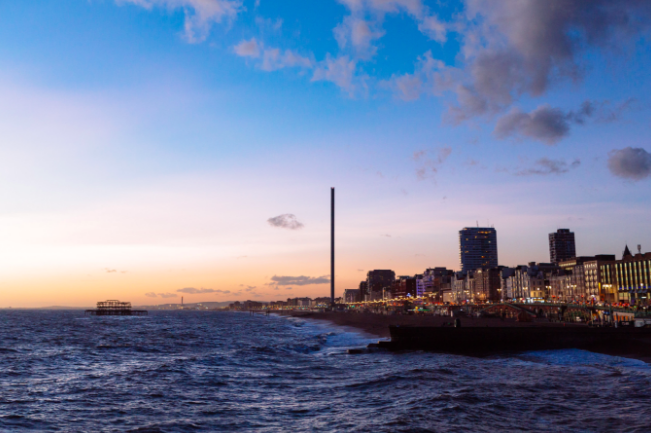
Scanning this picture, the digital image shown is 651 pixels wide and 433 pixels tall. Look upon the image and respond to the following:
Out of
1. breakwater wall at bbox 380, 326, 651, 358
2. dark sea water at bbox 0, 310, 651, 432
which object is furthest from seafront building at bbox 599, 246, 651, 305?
dark sea water at bbox 0, 310, 651, 432

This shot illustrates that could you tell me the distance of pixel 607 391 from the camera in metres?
29.3

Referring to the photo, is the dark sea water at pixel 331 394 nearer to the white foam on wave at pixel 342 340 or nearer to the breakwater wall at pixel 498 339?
→ the breakwater wall at pixel 498 339

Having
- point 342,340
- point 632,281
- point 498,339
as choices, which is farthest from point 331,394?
point 632,281

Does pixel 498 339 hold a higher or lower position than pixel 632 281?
lower

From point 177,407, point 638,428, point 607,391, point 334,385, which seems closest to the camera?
point 638,428

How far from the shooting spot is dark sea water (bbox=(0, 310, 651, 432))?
23.0 meters

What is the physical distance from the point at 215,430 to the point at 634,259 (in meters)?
209

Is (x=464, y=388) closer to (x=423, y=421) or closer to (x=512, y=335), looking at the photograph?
(x=423, y=421)

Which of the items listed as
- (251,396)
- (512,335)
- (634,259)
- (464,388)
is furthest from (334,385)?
(634,259)

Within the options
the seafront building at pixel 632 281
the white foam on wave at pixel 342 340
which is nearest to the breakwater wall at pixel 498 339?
the white foam on wave at pixel 342 340

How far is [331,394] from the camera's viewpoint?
30047 mm

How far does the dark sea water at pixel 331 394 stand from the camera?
23000mm

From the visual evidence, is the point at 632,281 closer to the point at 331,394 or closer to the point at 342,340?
the point at 342,340

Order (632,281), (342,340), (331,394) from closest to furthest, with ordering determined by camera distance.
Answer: (331,394) < (342,340) < (632,281)
